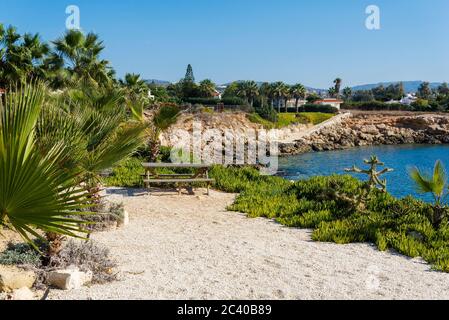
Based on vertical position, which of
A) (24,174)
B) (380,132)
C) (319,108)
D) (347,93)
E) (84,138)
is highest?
(347,93)

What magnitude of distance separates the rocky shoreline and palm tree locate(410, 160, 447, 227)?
4657 centimetres

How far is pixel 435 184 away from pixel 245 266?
14.9 feet

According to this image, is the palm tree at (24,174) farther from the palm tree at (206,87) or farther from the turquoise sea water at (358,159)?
the palm tree at (206,87)

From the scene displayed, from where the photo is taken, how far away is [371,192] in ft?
36.2

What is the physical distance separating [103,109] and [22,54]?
2288cm

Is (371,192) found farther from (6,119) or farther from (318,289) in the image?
(6,119)

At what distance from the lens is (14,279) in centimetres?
518

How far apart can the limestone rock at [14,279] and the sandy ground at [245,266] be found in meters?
0.34

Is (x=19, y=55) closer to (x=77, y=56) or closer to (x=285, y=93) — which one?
(x=77, y=56)

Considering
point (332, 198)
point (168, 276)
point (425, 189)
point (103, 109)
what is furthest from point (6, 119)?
point (332, 198)

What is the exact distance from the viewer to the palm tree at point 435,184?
8.71 meters

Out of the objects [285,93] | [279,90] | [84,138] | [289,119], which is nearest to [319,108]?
[285,93]

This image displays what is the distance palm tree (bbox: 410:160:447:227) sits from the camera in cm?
871

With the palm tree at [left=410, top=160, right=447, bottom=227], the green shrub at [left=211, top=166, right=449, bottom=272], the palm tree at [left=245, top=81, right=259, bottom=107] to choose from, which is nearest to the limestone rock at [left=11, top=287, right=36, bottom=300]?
the green shrub at [left=211, top=166, right=449, bottom=272]
